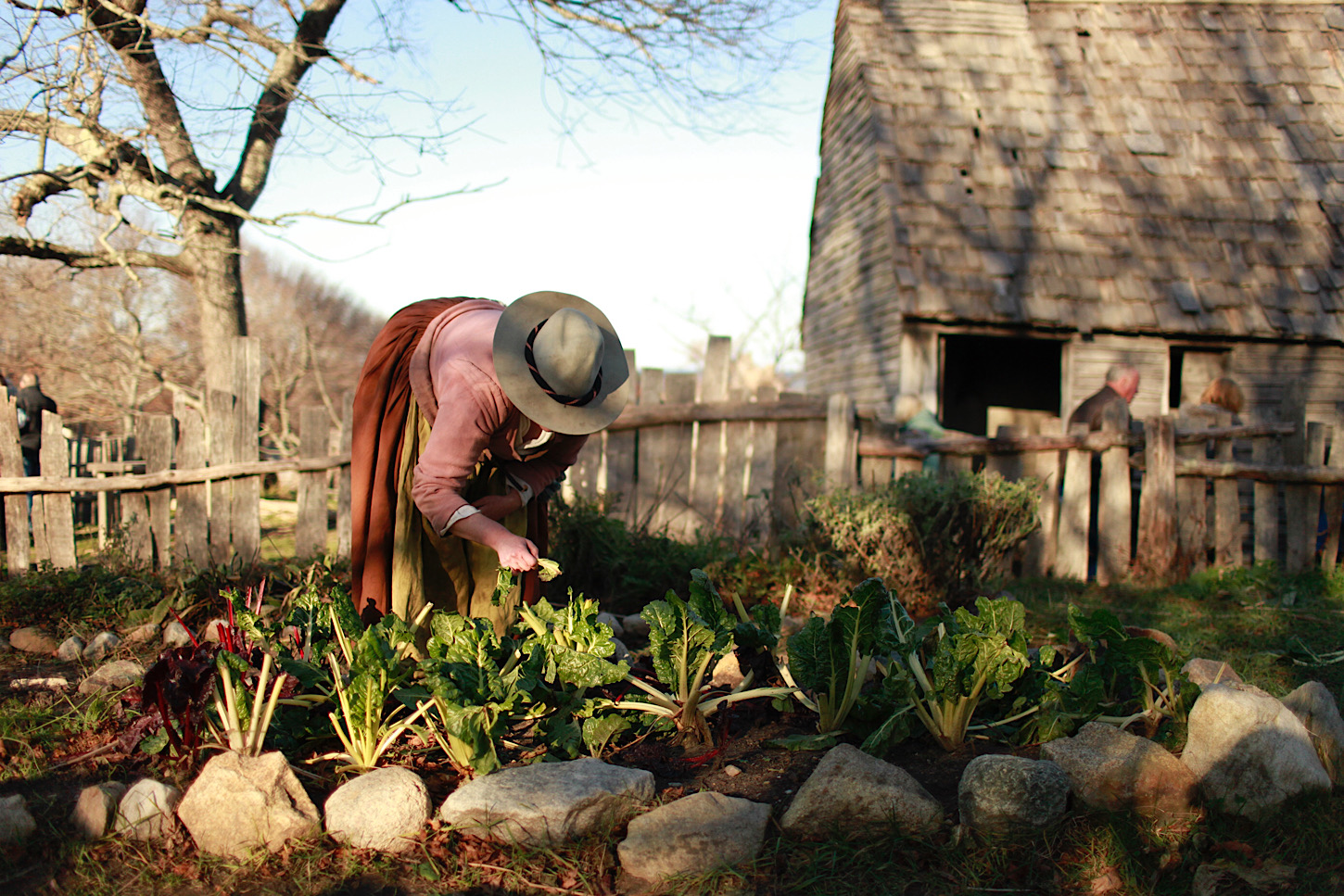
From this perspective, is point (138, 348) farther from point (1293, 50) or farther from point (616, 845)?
point (1293, 50)

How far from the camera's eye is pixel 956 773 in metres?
2.44

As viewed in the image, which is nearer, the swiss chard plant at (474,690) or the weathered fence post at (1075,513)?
the swiss chard plant at (474,690)

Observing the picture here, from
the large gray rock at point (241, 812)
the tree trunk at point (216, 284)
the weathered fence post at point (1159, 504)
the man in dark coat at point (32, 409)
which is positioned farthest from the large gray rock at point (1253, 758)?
the man in dark coat at point (32, 409)

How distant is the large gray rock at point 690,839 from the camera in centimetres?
206

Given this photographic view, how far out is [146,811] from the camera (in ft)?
7.06

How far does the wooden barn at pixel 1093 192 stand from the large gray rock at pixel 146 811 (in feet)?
25.1

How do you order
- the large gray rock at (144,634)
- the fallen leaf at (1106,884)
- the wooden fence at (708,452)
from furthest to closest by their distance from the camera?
the wooden fence at (708,452) < the large gray rock at (144,634) < the fallen leaf at (1106,884)

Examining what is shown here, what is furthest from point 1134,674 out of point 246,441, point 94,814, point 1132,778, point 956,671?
point 246,441

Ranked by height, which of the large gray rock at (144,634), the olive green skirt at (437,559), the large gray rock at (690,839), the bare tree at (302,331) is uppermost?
the bare tree at (302,331)

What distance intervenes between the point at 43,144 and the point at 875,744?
5923mm

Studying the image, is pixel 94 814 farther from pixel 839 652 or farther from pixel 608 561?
pixel 608 561

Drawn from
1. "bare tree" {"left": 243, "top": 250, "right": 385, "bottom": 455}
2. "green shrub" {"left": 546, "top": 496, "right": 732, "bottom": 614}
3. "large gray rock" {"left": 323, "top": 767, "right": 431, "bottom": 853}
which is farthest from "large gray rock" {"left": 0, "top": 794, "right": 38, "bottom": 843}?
"bare tree" {"left": 243, "top": 250, "right": 385, "bottom": 455}

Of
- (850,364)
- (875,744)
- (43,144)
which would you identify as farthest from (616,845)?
(850,364)

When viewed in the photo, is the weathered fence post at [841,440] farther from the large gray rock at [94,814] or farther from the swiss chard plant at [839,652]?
the large gray rock at [94,814]
